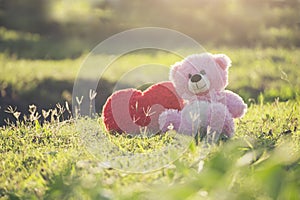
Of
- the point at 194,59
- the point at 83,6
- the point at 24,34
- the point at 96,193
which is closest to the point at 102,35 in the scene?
the point at 24,34

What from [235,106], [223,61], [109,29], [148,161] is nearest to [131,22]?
[109,29]

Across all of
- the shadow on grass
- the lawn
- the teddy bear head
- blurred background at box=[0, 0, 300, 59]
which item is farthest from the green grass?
blurred background at box=[0, 0, 300, 59]

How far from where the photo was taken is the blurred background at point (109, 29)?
214 inches

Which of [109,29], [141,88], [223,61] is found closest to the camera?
[223,61]

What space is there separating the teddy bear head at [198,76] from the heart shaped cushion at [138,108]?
0.20ft

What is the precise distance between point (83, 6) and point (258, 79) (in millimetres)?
4420

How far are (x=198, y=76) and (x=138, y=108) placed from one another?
296 mm

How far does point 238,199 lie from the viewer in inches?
30.6

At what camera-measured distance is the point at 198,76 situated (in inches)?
99.0

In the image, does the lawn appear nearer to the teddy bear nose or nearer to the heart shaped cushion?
the heart shaped cushion

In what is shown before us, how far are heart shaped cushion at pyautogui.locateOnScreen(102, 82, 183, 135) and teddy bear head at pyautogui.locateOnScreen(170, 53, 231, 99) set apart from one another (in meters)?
0.06

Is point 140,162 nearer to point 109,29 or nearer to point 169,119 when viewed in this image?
point 169,119

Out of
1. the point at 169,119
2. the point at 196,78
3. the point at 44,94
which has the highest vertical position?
the point at 196,78

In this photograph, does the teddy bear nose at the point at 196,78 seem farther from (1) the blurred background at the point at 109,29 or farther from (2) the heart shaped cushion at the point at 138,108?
(1) the blurred background at the point at 109,29
